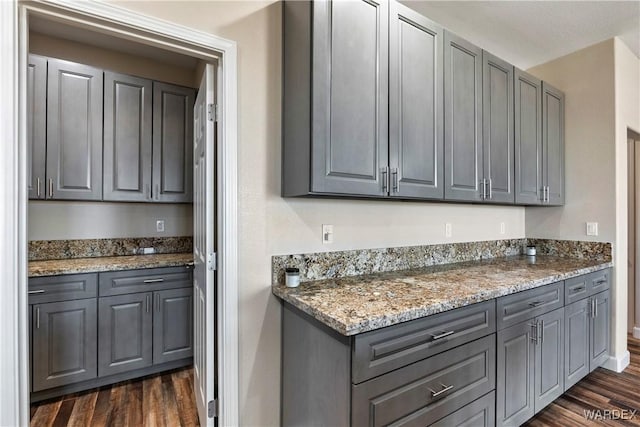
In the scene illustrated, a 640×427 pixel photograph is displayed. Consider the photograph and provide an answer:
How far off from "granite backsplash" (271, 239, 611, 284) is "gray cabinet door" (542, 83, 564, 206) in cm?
46

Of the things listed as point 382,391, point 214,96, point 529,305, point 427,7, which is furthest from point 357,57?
point 529,305

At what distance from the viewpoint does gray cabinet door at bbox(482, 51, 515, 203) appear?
217 centimetres

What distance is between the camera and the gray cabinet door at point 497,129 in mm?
2172

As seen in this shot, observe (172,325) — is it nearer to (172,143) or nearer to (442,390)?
(172,143)

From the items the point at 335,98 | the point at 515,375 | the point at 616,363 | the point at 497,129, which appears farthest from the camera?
the point at 616,363

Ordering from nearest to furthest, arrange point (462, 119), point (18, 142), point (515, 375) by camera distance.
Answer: point (18, 142), point (515, 375), point (462, 119)

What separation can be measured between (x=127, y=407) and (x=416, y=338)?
2.08 meters

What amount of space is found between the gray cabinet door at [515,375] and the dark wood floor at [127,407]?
1835 millimetres

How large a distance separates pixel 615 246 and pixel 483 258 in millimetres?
1057

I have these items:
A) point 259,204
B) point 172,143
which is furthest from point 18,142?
point 172,143

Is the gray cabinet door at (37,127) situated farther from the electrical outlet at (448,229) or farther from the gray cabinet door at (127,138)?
the electrical outlet at (448,229)

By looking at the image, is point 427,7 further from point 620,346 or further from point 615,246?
point 620,346

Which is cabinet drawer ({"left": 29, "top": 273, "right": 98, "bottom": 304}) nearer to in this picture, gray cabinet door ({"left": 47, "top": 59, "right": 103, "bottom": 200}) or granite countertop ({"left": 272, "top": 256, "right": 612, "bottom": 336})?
gray cabinet door ({"left": 47, "top": 59, "right": 103, "bottom": 200})

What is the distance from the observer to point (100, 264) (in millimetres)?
2314
